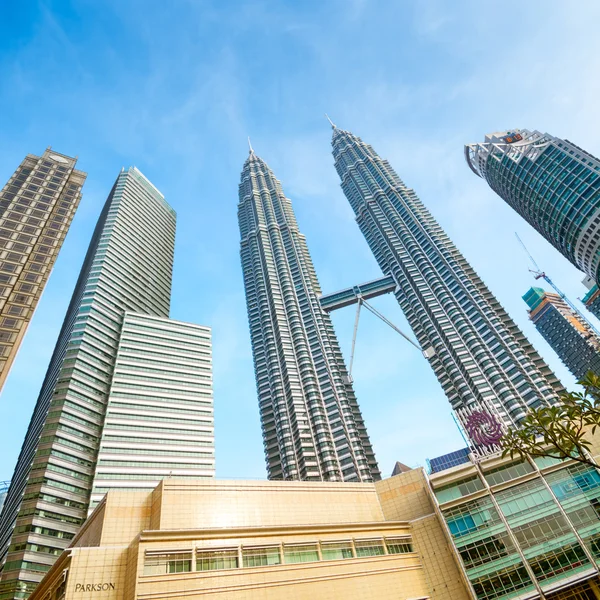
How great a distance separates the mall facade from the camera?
118 feet

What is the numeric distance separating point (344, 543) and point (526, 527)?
797 inches

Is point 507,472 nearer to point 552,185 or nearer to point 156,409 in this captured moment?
point 156,409

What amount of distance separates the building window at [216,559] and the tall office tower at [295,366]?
63.7 metres

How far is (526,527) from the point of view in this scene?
45781 mm

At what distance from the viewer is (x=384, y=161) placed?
186 meters

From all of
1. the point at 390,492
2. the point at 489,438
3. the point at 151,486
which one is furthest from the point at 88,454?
the point at 489,438

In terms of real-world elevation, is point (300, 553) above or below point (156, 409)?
below

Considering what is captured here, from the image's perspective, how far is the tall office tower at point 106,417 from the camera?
7419cm

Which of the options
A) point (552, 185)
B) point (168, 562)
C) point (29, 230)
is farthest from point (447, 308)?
point (29, 230)

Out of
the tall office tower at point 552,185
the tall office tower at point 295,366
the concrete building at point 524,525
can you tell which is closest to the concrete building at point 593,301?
the tall office tower at point 552,185

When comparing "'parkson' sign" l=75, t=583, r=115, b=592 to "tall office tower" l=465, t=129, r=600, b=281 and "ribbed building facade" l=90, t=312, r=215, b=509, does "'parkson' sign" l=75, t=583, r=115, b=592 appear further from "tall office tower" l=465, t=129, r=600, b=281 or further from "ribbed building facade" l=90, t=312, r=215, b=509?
"tall office tower" l=465, t=129, r=600, b=281

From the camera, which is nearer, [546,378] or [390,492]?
[390,492]

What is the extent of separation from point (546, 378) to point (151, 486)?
3973 inches

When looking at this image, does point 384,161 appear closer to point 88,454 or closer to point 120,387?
point 120,387
